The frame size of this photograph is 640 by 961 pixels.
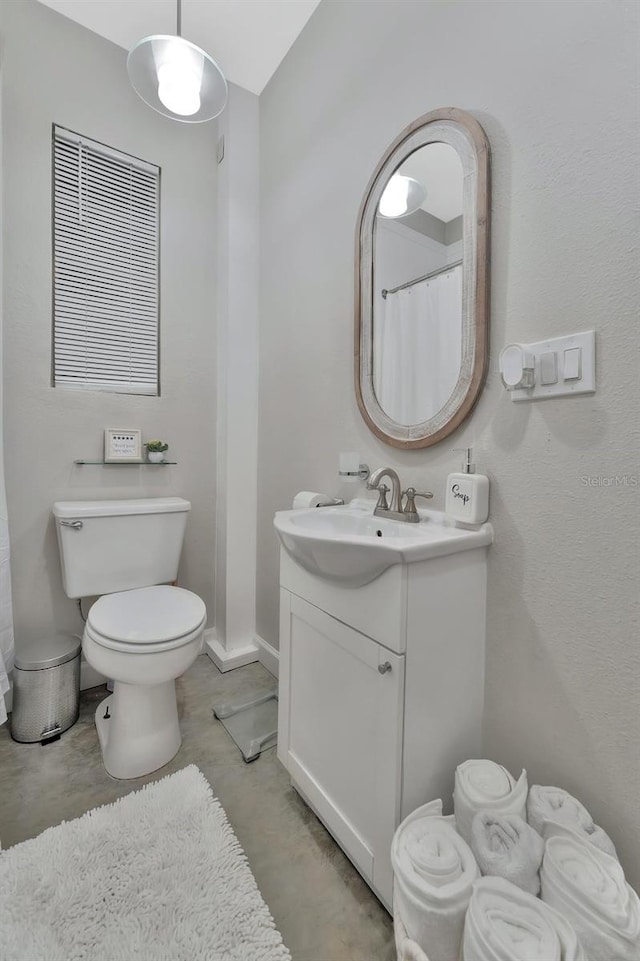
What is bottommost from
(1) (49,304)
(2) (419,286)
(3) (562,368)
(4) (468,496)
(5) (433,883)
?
(5) (433,883)

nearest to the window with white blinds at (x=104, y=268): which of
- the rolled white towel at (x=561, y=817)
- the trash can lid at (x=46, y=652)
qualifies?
the trash can lid at (x=46, y=652)

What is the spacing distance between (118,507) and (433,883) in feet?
4.81

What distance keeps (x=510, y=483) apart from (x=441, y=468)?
20 cm

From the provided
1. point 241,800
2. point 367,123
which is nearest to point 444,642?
point 241,800

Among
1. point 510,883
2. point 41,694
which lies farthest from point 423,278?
point 41,694

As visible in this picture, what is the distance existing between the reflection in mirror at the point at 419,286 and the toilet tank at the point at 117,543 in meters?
1.06

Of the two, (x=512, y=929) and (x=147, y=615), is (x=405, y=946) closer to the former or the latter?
(x=512, y=929)

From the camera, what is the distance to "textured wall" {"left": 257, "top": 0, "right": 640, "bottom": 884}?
2.55ft

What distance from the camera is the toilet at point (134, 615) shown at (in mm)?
1216

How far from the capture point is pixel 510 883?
0.68 m

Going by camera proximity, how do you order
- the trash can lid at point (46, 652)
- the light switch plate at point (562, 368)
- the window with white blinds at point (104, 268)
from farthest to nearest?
the window with white blinds at point (104, 268) < the trash can lid at point (46, 652) < the light switch plate at point (562, 368)

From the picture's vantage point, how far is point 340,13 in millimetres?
1456

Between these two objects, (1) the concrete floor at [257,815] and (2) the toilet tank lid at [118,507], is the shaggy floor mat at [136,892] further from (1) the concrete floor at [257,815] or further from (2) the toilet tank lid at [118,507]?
(2) the toilet tank lid at [118,507]

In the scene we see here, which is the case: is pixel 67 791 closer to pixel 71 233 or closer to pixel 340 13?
pixel 71 233
